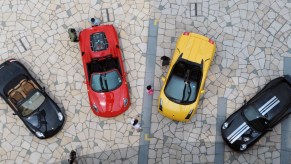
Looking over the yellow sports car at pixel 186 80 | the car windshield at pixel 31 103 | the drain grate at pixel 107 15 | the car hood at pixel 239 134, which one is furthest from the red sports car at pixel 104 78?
the car hood at pixel 239 134

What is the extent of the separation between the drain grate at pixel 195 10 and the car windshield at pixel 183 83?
286 cm

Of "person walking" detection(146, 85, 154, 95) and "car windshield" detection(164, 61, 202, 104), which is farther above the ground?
"car windshield" detection(164, 61, 202, 104)

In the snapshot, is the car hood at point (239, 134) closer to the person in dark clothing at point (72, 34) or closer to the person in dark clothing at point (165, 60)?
the person in dark clothing at point (165, 60)

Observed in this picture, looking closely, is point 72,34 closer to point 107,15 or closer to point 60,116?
point 107,15

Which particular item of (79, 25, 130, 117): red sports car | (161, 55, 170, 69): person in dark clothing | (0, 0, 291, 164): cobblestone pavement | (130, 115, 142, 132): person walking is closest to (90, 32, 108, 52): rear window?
A: (79, 25, 130, 117): red sports car

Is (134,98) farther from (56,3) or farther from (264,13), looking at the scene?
(264,13)

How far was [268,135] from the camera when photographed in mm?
15289

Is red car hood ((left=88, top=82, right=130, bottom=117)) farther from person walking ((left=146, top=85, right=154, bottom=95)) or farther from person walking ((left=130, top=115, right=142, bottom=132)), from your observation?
person walking ((left=146, top=85, right=154, bottom=95))

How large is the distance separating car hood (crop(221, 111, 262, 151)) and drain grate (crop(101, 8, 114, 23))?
6642 mm

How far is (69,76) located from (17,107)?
2401 mm

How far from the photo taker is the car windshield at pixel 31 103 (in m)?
15.3

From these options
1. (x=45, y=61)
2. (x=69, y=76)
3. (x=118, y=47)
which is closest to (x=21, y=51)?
(x=45, y=61)

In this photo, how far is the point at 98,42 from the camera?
15.7m

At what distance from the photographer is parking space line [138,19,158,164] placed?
15.3 metres
